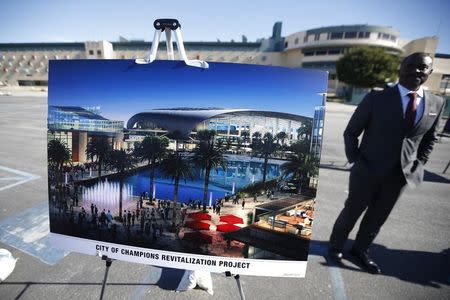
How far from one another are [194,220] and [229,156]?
0.48 m

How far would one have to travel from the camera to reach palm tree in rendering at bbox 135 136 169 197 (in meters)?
1.45

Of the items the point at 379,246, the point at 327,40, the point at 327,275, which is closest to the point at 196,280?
the point at 327,275

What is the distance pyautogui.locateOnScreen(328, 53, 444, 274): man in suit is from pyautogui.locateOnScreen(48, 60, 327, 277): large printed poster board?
1.24m

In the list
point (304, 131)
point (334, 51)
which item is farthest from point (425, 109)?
point (334, 51)

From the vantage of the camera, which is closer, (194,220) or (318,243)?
(194,220)

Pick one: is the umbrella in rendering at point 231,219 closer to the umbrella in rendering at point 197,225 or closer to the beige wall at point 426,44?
the umbrella in rendering at point 197,225

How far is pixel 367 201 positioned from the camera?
8.59ft

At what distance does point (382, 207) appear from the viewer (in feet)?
8.52

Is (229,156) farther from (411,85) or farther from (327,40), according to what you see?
(327,40)

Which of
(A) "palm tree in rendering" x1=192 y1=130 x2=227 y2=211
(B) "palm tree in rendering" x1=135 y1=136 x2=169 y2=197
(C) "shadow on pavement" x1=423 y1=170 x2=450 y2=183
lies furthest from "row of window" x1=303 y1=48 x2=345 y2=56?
(B) "palm tree in rendering" x1=135 y1=136 x2=169 y2=197

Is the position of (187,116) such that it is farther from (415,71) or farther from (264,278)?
(415,71)

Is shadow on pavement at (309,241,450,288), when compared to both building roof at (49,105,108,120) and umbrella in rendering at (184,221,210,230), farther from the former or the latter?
building roof at (49,105,108,120)

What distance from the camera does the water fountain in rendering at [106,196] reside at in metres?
1.52
